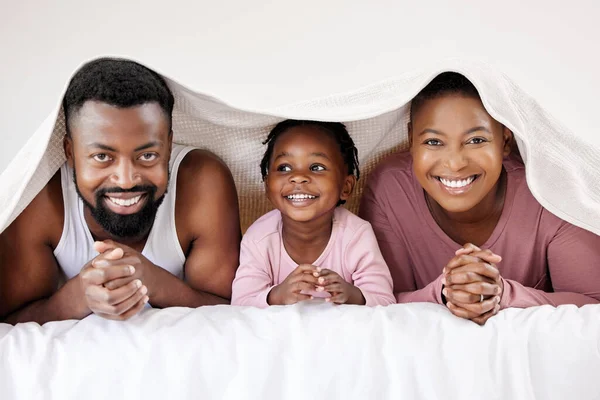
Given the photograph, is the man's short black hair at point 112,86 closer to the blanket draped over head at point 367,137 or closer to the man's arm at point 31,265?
the blanket draped over head at point 367,137

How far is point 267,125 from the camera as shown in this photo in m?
1.47

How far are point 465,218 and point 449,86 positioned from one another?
0.86ft

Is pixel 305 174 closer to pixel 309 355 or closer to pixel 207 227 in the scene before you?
pixel 207 227

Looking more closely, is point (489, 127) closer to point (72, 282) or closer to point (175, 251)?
point (175, 251)

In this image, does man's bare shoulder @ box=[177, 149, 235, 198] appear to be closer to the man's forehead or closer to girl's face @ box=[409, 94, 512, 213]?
the man's forehead

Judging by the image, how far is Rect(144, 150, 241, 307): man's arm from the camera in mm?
1429

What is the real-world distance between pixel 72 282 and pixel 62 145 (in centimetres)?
24

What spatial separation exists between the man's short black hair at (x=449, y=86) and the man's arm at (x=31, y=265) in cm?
67

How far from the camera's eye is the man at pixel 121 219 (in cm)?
126

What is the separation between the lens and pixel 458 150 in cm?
133

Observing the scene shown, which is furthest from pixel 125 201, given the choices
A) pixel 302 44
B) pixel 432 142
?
pixel 302 44

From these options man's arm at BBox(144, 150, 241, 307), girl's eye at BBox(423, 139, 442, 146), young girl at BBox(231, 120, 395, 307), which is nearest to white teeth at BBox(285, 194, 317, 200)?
young girl at BBox(231, 120, 395, 307)

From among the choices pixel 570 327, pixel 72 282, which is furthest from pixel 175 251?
pixel 570 327

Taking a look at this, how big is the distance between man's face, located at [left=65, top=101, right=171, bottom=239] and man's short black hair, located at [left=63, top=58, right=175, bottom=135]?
0.01 metres
